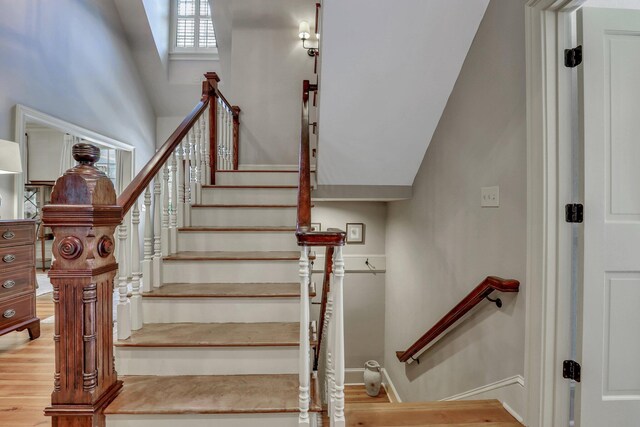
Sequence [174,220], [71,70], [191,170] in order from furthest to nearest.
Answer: [71,70], [191,170], [174,220]

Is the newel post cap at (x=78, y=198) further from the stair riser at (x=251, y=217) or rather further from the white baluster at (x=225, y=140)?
the white baluster at (x=225, y=140)

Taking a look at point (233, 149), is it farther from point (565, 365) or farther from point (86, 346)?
point (565, 365)

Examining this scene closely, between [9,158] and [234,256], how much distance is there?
1807mm

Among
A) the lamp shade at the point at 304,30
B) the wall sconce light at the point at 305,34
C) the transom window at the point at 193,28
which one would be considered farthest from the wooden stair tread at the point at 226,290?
the transom window at the point at 193,28

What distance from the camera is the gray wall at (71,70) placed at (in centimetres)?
297

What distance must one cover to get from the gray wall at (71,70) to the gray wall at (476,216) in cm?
366

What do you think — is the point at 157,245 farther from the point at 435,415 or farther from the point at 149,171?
the point at 435,415

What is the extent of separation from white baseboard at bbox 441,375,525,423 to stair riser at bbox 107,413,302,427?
106cm

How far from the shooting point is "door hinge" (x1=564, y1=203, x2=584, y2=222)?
1429mm

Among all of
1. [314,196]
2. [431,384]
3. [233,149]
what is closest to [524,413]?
[431,384]

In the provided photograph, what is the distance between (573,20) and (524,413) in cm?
180

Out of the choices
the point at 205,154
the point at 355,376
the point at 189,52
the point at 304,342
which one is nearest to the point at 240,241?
the point at 205,154

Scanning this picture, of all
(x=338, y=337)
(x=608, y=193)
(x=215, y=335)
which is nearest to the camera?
(x=338, y=337)

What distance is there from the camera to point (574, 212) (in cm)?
144
